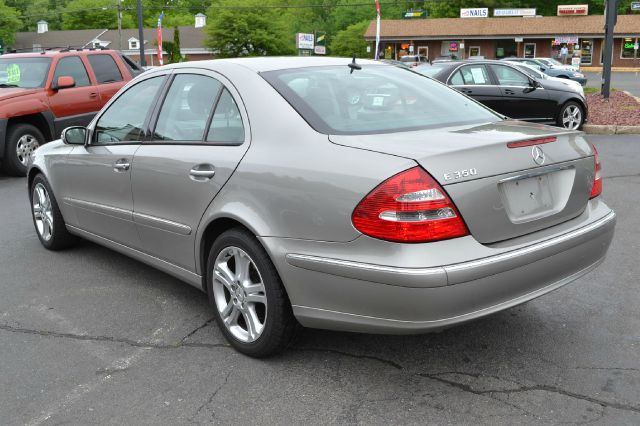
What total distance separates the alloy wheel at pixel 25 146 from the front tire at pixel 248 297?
296 inches

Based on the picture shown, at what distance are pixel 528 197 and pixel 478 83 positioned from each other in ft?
34.0

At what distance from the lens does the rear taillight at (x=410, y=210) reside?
290 centimetres

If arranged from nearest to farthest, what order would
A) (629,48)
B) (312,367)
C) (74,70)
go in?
1. (312,367)
2. (74,70)
3. (629,48)

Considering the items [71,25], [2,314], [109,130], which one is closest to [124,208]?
[109,130]

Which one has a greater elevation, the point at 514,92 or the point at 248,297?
the point at 514,92

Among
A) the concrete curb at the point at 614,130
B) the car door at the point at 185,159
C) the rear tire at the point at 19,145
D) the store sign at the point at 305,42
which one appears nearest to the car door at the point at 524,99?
the concrete curb at the point at 614,130

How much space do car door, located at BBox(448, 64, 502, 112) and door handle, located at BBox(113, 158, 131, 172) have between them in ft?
30.9

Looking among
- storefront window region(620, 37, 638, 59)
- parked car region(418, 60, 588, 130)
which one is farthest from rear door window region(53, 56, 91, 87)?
storefront window region(620, 37, 638, 59)

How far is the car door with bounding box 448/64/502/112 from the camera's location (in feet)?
42.4

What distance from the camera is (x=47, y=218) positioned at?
5.82m

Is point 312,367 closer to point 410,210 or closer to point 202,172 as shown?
point 410,210

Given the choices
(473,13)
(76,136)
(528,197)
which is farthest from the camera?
(473,13)

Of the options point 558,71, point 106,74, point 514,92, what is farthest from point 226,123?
point 558,71

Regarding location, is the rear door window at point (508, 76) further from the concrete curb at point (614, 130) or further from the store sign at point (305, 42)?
the store sign at point (305, 42)
